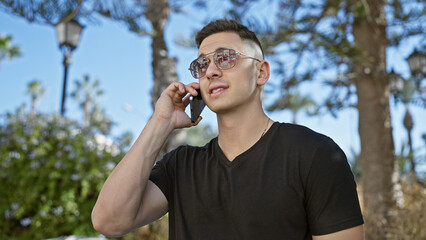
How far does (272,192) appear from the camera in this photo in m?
1.80

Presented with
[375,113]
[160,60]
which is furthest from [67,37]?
[375,113]

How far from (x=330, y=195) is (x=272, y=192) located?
26 centimetres

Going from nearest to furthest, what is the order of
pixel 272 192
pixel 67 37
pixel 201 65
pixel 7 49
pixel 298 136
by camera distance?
pixel 272 192 < pixel 298 136 < pixel 201 65 < pixel 67 37 < pixel 7 49

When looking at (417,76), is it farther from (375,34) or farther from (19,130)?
(19,130)

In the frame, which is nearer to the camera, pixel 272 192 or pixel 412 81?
pixel 272 192

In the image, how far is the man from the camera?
1.74 meters

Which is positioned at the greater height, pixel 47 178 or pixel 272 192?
pixel 272 192

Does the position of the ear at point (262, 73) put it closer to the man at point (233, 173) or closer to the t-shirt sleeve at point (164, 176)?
the man at point (233, 173)

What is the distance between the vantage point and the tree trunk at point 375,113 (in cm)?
720

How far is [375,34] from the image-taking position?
312 inches

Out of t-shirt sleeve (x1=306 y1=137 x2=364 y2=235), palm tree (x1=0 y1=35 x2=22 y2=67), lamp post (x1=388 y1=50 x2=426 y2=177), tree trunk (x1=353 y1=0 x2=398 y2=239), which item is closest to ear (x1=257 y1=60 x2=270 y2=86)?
t-shirt sleeve (x1=306 y1=137 x2=364 y2=235)

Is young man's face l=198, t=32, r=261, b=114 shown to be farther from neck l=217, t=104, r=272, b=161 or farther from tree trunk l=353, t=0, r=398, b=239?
tree trunk l=353, t=0, r=398, b=239

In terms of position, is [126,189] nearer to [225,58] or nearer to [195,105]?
[195,105]

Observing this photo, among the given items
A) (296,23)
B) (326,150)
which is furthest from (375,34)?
(326,150)
